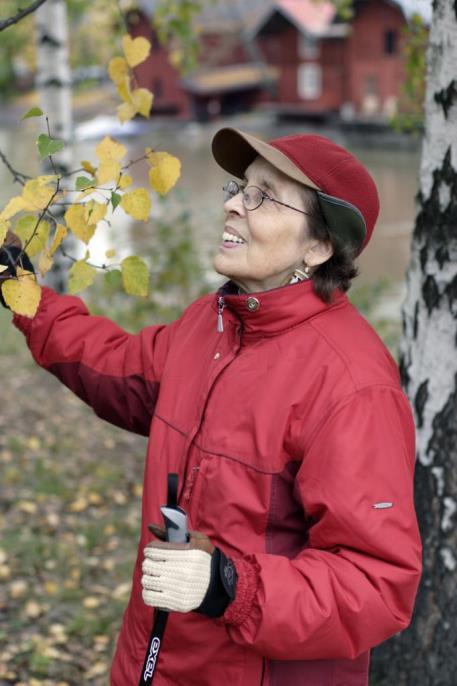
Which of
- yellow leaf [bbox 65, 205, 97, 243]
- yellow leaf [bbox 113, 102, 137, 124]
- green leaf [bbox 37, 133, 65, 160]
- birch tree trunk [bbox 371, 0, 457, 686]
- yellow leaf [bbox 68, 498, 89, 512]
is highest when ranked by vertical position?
green leaf [bbox 37, 133, 65, 160]

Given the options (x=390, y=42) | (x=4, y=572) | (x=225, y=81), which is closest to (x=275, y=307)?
(x=4, y=572)

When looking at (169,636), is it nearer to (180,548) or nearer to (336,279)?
(180,548)

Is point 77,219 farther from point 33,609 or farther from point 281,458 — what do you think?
point 33,609

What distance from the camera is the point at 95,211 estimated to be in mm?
2105

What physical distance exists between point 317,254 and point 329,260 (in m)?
0.04

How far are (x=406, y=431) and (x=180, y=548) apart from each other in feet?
1.82

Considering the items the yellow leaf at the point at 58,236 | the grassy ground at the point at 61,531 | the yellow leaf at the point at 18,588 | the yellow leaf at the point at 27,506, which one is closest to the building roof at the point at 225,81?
the grassy ground at the point at 61,531

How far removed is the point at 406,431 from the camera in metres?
1.96

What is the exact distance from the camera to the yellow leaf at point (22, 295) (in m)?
2.12

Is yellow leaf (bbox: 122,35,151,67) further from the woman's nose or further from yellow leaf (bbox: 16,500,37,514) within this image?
yellow leaf (bbox: 16,500,37,514)

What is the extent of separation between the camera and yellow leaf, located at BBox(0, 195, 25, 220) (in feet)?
6.61

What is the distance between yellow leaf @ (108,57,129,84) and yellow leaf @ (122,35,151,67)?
2.1 inches

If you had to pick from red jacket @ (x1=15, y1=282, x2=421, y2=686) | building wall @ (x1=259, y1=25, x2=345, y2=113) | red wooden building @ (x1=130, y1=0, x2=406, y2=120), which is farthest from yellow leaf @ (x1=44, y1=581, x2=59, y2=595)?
building wall @ (x1=259, y1=25, x2=345, y2=113)

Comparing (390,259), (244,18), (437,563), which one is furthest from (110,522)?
(244,18)
